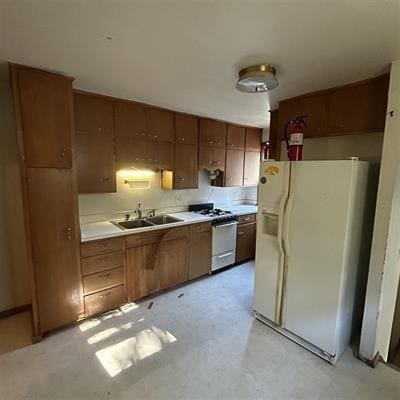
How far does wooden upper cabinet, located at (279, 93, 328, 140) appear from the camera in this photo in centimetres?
237

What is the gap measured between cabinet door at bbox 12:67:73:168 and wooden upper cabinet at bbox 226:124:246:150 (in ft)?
8.07

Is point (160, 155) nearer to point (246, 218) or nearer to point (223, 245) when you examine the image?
point (223, 245)

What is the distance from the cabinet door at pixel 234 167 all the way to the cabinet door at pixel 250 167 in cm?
10

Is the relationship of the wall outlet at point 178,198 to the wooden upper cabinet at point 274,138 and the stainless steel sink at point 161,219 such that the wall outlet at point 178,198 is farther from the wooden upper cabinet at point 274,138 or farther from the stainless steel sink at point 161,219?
the wooden upper cabinet at point 274,138

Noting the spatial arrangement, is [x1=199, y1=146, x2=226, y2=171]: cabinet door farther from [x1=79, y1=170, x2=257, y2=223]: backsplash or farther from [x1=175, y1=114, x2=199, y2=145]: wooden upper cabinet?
[x1=79, y1=170, x2=257, y2=223]: backsplash

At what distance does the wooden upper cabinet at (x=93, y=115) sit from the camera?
8.07ft

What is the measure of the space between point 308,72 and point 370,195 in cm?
118

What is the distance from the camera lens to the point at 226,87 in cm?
226

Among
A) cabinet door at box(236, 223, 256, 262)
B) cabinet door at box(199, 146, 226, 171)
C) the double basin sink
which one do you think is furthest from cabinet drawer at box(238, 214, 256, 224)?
the double basin sink

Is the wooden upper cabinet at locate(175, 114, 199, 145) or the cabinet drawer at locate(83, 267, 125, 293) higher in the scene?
the wooden upper cabinet at locate(175, 114, 199, 145)

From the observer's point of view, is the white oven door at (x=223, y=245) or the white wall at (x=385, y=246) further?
the white oven door at (x=223, y=245)

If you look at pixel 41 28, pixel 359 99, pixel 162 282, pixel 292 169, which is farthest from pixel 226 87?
pixel 162 282

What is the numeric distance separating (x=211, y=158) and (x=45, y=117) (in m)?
2.29

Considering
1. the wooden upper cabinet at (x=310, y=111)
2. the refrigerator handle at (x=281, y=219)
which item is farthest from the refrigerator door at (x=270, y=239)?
the wooden upper cabinet at (x=310, y=111)
